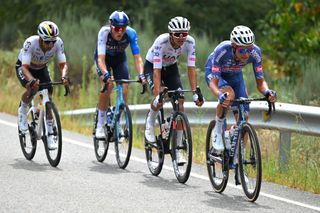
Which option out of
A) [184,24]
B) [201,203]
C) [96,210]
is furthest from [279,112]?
[96,210]

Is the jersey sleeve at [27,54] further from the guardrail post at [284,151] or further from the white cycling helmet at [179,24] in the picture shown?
the guardrail post at [284,151]

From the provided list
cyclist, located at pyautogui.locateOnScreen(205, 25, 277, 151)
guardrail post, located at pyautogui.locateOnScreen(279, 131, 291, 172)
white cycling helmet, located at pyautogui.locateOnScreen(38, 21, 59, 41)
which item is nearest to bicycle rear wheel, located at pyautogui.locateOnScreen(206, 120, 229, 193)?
cyclist, located at pyautogui.locateOnScreen(205, 25, 277, 151)

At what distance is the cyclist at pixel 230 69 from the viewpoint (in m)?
10.7

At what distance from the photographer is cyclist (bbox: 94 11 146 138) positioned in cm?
1286

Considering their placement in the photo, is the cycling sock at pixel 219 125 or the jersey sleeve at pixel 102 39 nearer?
the cycling sock at pixel 219 125

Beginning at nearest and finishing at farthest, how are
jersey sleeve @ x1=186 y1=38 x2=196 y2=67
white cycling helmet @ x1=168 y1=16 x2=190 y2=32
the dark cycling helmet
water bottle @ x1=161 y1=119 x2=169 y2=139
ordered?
white cycling helmet @ x1=168 y1=16 x2=190 y2=32 → water bottle @ x1=161 y1=119 x2=169 y2=139 → jersey sleeve @ x1=186 y1=38 x2=196 y2=67 → the dark cycling helmet

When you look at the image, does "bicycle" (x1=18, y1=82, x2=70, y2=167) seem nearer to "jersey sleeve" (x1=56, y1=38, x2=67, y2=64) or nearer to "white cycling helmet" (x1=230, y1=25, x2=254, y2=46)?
"jersey sleeve" (x1=56, y1=38, x2=67, y2=64)

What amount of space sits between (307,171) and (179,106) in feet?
5.32

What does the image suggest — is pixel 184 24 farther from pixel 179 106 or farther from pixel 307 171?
pixel 307 171

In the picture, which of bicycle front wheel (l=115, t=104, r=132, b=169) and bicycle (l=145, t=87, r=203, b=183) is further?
bicycle front wheel (l=115, t=104, r=132, b=169)

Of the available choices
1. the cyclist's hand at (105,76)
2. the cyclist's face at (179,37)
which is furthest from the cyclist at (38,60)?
the cyclist's face at (179,37)

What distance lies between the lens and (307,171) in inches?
470

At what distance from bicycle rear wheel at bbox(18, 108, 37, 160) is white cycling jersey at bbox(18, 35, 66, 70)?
2.13ft

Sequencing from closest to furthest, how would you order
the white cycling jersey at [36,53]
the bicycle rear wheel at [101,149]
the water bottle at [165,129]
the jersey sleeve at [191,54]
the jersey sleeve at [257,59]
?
1. the jersey sleeve at [257,59]
2. the water bottle at [165,129]
3. the jersey sleeve at [191,54]
4. the white cycling jersey at [36,53]
5. the bicycle rear wheel at [101,149]
